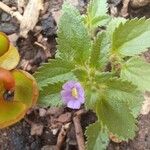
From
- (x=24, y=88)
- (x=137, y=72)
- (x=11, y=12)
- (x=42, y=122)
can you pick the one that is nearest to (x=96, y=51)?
(x=137, y=72)

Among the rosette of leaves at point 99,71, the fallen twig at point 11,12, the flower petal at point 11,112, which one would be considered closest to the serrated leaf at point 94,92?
the rosette of leaves at point 99,71

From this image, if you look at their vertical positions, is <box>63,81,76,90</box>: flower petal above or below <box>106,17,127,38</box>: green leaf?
below

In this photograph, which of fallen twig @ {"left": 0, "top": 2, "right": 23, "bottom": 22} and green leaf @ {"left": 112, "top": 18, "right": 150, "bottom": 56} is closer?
green leaf @ {"left": 112, "top": 18, "right": 150, "bottom": 56}

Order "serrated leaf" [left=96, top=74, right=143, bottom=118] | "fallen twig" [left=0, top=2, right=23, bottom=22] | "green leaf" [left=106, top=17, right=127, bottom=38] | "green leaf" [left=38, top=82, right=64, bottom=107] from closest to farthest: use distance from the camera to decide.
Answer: "serrated leaf" [left=96, top=74, right=143, bottom=118] < "green leaf" [left=38, top=82, right=64, bottom=107] < "green leaf" [left=106, top=17, right=127, bottom=38] < "fallen twig" [left=0, top=2, right=23, bottom=22]

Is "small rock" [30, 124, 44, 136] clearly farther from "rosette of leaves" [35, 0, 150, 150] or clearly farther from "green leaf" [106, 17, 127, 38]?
"green leaf" [106, 17, 127, 38]

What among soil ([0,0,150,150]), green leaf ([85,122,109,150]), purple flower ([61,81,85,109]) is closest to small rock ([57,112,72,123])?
soil ([0,0,150,150])

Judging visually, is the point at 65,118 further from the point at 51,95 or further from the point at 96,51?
the point at 96,51

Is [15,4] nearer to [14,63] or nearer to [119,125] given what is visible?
[14,63]
